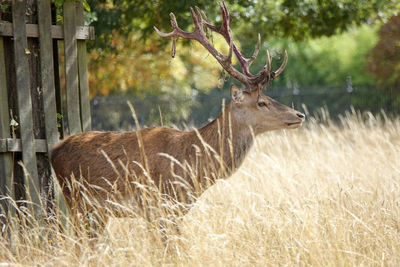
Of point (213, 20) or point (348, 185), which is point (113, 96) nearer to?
point (213, 20)

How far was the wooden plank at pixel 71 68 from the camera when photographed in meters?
4.87

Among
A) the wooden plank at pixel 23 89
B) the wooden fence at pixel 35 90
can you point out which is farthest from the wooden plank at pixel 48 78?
the wooden plank at pixel 23 89

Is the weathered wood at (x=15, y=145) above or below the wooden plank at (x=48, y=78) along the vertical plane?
below

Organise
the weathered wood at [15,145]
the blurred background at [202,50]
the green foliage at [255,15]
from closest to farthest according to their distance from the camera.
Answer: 1. the weathered wood at [15,145]
2. the green foliage at [255,15]
3. the blurred background at [202,50]

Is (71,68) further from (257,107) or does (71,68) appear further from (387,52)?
(387,52)

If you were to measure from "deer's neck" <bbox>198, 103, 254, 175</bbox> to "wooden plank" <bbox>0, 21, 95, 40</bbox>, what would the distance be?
1414 mm

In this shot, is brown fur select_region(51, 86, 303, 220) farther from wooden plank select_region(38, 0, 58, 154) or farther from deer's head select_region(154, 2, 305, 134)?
wooden plank select_region(38, 0, 58, 154)

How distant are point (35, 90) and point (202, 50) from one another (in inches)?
294

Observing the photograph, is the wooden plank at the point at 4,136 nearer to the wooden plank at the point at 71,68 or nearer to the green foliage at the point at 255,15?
the wooden plank at the point at 71,68

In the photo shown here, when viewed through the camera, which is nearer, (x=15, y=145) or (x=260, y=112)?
(x=15, y=145)

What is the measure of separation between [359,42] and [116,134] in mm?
20506

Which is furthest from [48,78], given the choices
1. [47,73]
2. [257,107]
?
[257,107]

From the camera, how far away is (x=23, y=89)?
4602 mm

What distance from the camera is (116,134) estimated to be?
16.1 feet
